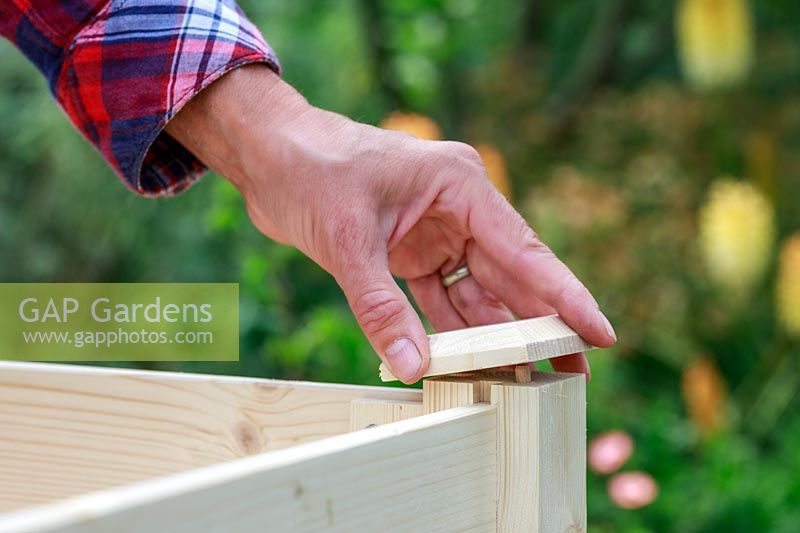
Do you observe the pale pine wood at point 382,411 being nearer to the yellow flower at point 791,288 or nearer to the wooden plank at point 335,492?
the wooden plank at point 335,492

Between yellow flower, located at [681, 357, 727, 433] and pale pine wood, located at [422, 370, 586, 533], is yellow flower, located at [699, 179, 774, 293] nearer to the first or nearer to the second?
yellow flower, located at [681, 357, 727, 433]

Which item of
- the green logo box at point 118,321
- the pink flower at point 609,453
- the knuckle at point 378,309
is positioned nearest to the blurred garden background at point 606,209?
the pink flower at point 609,453

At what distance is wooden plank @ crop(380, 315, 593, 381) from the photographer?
2.47ft

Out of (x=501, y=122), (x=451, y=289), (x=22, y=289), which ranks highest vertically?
(x=501, y=122)

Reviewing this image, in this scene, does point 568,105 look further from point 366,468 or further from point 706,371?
point 366,468

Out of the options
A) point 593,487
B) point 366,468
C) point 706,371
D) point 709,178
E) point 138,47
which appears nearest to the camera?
point 366,468

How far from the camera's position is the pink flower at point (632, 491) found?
2.01 m

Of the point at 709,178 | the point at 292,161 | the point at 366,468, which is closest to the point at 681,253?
the point at 709,178

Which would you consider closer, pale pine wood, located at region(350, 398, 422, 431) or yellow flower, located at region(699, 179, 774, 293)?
pale pine wood, located at region(350, 398, 422, 431)

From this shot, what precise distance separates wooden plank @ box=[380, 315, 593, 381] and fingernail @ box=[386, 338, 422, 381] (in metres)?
0.01

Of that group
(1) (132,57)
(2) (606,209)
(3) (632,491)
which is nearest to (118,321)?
(1) (132,57)

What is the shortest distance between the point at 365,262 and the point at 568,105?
11.8ft

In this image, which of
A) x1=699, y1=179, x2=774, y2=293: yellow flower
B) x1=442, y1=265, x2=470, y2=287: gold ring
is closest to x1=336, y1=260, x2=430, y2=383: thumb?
x1=442, y1=265, x2=470, y2=287: gold ring

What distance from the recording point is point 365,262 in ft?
2.89
